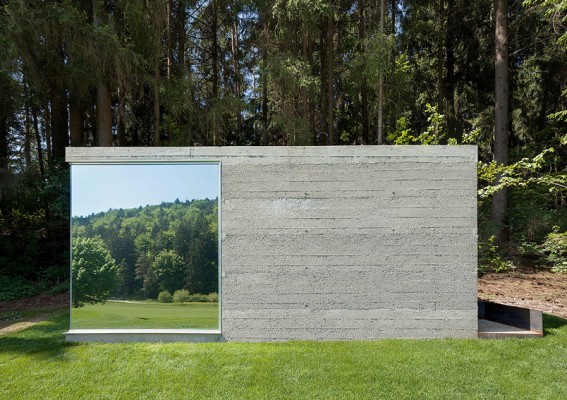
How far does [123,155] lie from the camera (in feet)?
15.3

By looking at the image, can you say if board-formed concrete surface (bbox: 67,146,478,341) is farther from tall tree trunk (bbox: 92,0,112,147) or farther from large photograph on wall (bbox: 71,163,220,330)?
tall tree trunk (bbox: 92,0,112,147)

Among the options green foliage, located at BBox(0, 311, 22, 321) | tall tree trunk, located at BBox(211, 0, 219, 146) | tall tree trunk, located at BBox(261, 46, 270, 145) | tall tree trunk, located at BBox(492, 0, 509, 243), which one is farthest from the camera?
tall tree trunk, located at BBox(211, 0, 219, 146)

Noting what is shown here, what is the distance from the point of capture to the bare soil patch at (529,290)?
6.60 metres

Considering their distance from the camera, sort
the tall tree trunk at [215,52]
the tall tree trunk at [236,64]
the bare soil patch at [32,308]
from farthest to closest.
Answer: the tall tree trunk at [236,64] → the tall tree trunk at [215,52] → the bare soil patch at [32,308]

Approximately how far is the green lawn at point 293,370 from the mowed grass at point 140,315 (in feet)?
0.82

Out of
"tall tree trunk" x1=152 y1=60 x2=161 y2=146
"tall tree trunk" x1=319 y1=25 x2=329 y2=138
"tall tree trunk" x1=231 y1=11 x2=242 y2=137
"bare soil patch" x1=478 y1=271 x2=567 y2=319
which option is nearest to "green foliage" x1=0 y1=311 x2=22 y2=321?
"tall tree trunk" x1=152 y1=60 x2=161 y2=146

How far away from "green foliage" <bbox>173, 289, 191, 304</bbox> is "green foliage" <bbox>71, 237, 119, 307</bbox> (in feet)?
2.46

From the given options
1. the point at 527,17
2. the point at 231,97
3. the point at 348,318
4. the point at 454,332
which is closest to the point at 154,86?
the point at 231,97

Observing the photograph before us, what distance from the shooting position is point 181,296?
4695 mm

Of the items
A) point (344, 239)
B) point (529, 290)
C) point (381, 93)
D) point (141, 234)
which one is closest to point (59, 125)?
point (141, 234)

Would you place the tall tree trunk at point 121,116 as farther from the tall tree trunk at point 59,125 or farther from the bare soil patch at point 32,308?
the bare soil patch at point 32,308

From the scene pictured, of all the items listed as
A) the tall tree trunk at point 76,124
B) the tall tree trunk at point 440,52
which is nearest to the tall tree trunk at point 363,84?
the tall tree trunk at point 440,52

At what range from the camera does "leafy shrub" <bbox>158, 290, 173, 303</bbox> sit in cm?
471

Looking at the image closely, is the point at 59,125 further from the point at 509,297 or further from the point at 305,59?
the point at 509,297
